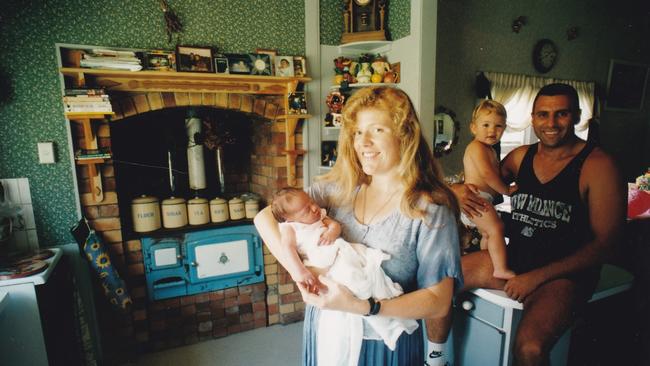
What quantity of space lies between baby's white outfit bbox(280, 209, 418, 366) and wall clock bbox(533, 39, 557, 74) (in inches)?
156

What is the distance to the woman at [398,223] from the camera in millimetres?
1021

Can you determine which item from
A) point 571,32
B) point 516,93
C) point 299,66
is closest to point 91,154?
point 299,66

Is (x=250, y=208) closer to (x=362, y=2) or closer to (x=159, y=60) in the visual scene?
(x=159, y=60)

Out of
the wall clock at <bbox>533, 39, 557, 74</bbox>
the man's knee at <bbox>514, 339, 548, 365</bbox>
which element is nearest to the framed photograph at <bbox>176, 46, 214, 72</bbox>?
the man's knee at <bbox>514, 339, 548, 365</bbox>

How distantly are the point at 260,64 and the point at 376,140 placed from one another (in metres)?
1.67

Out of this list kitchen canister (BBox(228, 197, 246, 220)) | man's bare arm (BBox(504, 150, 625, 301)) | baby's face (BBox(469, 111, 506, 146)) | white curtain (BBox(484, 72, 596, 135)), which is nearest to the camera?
man's bare arm (BBox(504, 150, 625, 301))

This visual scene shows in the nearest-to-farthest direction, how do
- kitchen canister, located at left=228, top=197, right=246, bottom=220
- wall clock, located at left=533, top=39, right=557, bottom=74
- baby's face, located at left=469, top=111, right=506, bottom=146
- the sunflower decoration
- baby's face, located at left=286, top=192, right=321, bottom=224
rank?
baby's face, located at left=286, top=192, right=321, bottom=224 < baby's face, located at left=469, top=111, right=506, bottom=146 < the sunflower decoration < kitchen canister, located at left=228, top=197, right=246, bottom=220 < wall clock, located at left=533, top=39, right=557, bottom=74

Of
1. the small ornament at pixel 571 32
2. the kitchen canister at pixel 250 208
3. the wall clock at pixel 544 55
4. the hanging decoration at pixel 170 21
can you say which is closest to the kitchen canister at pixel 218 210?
the kitchen canister at pixel 250 208

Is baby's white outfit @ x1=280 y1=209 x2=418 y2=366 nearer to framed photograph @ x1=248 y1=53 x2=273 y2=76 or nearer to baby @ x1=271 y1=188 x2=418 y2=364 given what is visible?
baby @ x1=271 y1=188 x2=418 y2=364

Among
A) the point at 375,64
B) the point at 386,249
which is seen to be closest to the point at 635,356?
the point at 386,249

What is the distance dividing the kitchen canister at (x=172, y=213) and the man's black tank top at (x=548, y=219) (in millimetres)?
2104

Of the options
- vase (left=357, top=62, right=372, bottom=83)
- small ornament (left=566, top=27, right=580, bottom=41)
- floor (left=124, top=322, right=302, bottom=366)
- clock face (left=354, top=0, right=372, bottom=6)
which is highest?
small ornament (left=566, top=27, right=580, bottom=41)

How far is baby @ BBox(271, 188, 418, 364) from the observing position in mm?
1036

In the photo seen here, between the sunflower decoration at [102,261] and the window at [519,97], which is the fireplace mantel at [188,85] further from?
the window at [519,97]
